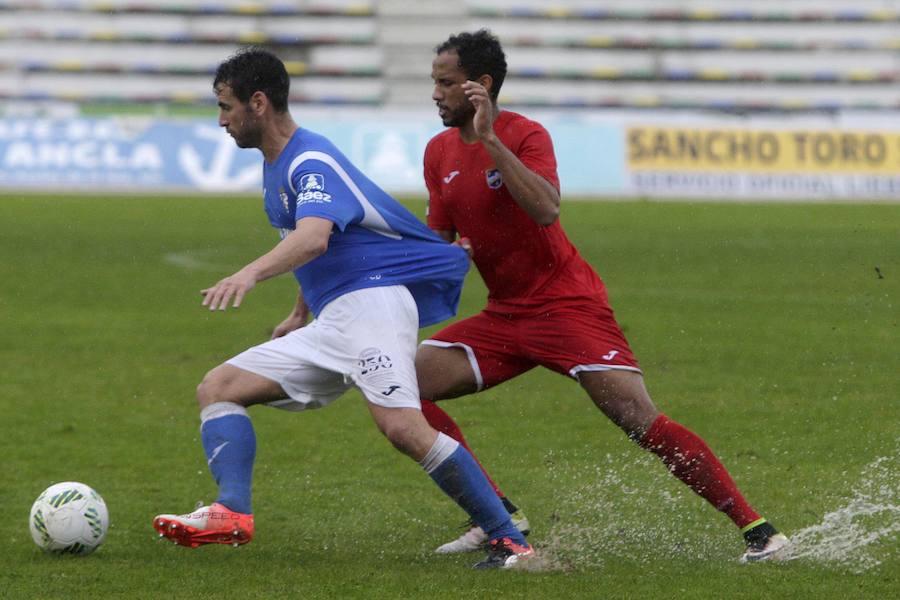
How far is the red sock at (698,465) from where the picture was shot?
5316 millimetres

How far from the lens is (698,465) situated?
5320 millimetres

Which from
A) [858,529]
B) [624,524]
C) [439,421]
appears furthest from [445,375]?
[858,529]

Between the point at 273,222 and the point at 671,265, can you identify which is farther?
the point at 671,265

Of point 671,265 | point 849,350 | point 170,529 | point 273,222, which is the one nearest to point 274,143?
point 273,222

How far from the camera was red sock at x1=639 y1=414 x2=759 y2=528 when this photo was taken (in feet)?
17.4

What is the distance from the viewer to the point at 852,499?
6.17 metres

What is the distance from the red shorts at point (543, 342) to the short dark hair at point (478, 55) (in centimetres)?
85

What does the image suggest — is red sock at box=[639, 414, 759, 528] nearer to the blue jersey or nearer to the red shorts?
the red shorts

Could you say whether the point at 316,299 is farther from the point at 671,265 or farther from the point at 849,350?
the point at 671,265

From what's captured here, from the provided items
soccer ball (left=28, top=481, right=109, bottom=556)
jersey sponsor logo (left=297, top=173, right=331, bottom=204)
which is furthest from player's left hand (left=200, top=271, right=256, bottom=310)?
soccer ball (left=28, top=481, right=109, bottom=556)

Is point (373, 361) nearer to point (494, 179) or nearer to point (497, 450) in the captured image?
point (494, 179)

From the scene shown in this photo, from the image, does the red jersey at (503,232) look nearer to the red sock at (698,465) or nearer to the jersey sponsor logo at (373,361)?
the red sock at (698,465)

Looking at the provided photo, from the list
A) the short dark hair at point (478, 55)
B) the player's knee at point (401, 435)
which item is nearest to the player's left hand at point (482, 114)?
the short dark hair at point (478, 55)

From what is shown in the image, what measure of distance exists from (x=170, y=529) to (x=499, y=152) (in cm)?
164
